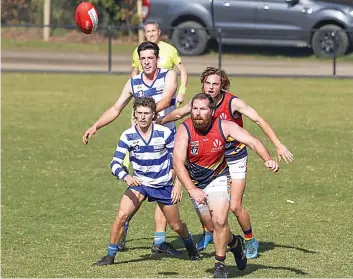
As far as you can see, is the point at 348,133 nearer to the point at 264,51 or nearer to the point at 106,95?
the point at 106,95

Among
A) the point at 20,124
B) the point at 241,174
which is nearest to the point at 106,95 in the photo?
the point at 20,124

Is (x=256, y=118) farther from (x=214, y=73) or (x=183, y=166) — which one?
(x=183, y=166)

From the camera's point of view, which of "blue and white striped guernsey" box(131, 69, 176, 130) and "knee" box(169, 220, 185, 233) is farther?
"blue and white striped guernsey" box(131, 69, 176, 130)

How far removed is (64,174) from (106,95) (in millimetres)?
9558

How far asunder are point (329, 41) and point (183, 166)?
2170cm

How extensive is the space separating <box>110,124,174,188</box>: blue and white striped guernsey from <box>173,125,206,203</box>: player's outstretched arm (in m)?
0.61

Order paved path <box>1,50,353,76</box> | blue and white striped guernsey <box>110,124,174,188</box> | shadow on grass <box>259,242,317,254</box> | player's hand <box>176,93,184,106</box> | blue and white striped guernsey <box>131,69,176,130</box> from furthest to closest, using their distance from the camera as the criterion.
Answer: paved path <box>1,50,353,76</box> → player's hand <box>176,93,184,106</box> → blue and white striped guernsey <box>131,69,176,130</box> → shadow on grass <box>259,242,317,254</box> → blue and white striped guernsey <box>110,124,174,188</box>

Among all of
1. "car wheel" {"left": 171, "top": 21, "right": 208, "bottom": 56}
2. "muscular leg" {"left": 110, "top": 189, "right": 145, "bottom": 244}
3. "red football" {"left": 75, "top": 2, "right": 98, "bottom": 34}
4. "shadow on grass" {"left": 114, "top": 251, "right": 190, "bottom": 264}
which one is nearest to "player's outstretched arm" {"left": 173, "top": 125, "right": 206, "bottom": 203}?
"muscular leg" {"left": 110, "top": 189, "right": 145, "bottom": 244}

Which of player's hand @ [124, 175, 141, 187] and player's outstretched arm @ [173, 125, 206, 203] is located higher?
player's outstretched arm @ [173, 125, 206, 203]

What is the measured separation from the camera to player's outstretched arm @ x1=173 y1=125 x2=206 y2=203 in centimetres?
858

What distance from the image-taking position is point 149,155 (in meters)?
9.33

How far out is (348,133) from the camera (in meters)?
18.8

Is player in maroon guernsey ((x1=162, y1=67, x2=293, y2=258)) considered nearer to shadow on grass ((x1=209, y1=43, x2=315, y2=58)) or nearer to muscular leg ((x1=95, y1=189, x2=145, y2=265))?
muscular leg ((x1=95, y1=189, x2=145, y2=265))

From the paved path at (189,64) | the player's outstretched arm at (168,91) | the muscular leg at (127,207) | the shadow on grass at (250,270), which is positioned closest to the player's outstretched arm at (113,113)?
the player's outstretched arm at (168,91)
